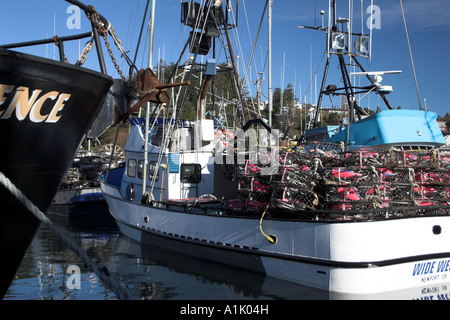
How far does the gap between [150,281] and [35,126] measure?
501cm

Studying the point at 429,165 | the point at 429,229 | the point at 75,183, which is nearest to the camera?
the point at 429,229

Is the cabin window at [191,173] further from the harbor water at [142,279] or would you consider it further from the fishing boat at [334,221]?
the harbor water at [142,279]

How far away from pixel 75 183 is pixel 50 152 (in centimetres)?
1665

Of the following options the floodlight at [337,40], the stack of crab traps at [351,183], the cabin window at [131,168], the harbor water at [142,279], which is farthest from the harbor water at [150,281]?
the floodlight at [337,40]

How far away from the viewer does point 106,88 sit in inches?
196

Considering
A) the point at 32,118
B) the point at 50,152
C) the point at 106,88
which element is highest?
the point at 106,88

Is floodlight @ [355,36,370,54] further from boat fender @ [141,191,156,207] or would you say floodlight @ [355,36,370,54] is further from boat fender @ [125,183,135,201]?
boat fender @ [125,183,135,201]

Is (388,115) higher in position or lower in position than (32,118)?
higher

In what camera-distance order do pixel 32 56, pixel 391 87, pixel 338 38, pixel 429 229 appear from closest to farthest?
1. pixel 32 56
2. pixel 429 229
3. pixel 391 87
4. pixel 338 38

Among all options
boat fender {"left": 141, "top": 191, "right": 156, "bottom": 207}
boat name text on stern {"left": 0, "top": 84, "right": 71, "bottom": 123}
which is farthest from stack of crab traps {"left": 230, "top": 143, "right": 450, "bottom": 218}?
boat name text on stern {"left": 0, "top": 84, "right": 71, "bottom": 123}

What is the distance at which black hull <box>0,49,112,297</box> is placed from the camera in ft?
13.3

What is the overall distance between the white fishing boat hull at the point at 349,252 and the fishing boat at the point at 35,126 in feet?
14.4
